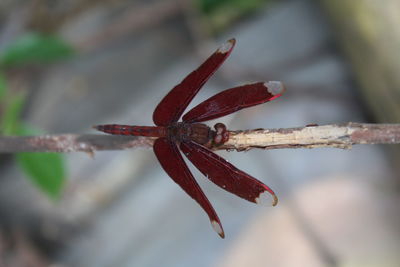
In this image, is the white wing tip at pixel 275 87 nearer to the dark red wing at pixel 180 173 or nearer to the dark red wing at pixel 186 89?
the dark red wing at pixel 186 89

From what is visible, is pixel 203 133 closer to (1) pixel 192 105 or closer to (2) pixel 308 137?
(2) pixel 308 137

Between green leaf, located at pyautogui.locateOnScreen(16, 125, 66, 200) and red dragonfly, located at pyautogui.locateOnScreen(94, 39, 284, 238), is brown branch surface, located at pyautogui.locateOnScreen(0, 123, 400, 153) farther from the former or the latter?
green leaf, located at pyautogui.locateOnScreen(16, 125, 66, 200)

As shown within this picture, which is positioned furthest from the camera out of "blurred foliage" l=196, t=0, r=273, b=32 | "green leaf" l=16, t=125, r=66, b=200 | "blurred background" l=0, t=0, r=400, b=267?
"blurred foliage" l=196, t=0, r=273, b=32

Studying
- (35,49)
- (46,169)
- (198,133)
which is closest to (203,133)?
(198,133)

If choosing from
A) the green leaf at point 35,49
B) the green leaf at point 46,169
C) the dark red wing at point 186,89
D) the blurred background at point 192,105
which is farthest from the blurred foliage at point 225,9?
the dark red wing at point 186,89

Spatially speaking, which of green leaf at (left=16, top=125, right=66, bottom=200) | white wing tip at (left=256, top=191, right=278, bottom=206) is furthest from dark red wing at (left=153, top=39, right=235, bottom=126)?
green leaf at (left=16, top=125, right=66, bottom=200)

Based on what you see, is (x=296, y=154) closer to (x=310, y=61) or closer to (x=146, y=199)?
(x=310, y=61)
